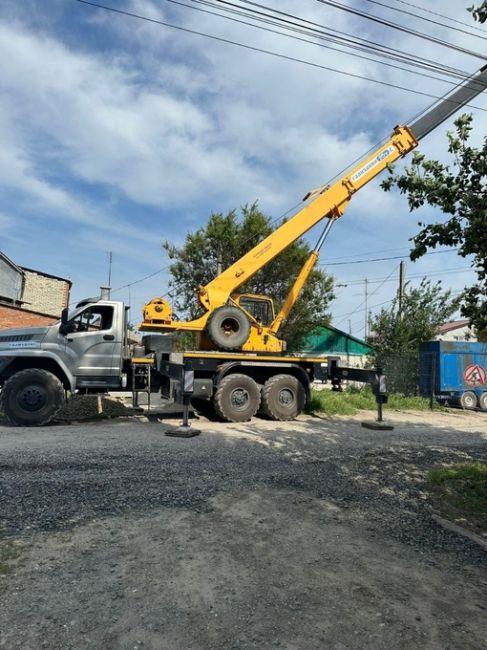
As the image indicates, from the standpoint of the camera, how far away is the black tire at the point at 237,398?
34.6 ft

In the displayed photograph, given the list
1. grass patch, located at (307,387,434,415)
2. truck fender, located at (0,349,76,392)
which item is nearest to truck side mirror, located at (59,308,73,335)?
truck fender, located at (0,349,76,392)

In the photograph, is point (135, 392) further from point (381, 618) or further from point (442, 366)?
point (442, 366)

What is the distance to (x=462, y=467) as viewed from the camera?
653 cm

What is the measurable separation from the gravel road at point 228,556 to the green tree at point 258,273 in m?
15.7

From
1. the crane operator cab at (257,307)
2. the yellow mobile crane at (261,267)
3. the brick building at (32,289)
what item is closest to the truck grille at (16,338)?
the yellow mobile crane at (261,267)

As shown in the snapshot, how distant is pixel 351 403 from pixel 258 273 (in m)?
9.06

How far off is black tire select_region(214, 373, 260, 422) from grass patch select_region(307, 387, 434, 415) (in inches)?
123

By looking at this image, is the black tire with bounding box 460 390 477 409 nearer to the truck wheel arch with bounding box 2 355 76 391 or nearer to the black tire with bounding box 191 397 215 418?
the black tire with bounding box 191 397 215 418

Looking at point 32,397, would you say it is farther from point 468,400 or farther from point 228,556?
point 468,400

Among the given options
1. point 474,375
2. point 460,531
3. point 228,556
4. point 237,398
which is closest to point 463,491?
point 460,531

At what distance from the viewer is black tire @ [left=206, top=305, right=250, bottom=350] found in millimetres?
11031

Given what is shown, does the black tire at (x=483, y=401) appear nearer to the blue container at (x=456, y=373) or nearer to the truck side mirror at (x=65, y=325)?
the blue container at (x=456, y=373)

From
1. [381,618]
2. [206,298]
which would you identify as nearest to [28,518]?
[381,618]

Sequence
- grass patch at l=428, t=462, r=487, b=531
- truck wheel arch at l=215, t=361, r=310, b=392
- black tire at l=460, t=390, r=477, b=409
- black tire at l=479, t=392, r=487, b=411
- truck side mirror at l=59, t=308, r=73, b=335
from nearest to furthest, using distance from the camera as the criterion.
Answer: grass patch at l=428, t=462, r=487, b=531, truck side mirror at l=59, t=308, r=73, b=335, truck wheel arch at l=215, t=361, r=310, b=392, black tire at l=460, t=390, r=477, b=409, black tire at l=479, t=392, r=487, b=411
